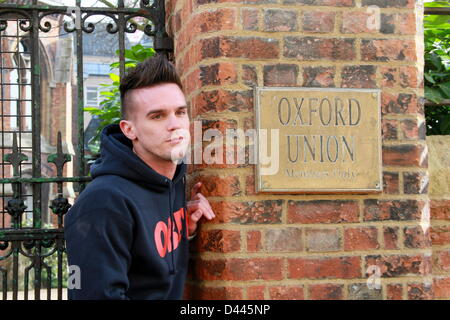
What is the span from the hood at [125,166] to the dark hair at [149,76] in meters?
0.15

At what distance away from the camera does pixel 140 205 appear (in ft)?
8.18

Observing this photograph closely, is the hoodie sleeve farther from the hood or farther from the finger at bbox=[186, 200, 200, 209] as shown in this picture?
the finger at bbox=[186, 200, 200, 209]

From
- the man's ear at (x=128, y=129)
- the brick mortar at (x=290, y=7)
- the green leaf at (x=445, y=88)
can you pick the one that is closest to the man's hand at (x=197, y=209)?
the man's ear at (x=128, y=129)

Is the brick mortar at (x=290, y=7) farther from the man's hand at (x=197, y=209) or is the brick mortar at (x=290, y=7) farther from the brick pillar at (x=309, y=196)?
the man's hand at (x=197, y=209)

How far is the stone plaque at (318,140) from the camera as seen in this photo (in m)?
2.76

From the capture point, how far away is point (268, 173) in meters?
2.75

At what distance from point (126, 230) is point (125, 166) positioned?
0.32m

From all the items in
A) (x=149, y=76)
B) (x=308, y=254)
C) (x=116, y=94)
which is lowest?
(x=308, y=254)

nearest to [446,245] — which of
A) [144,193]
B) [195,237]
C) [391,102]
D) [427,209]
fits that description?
[427,209]

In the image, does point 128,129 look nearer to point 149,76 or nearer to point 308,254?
point 149,76

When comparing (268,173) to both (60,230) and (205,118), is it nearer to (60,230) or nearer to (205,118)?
(205,118)

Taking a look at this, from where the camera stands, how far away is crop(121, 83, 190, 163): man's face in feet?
8.45

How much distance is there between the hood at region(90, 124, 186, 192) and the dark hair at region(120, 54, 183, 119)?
148mm

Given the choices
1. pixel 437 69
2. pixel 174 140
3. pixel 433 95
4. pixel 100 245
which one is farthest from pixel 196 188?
pixel 437 69
